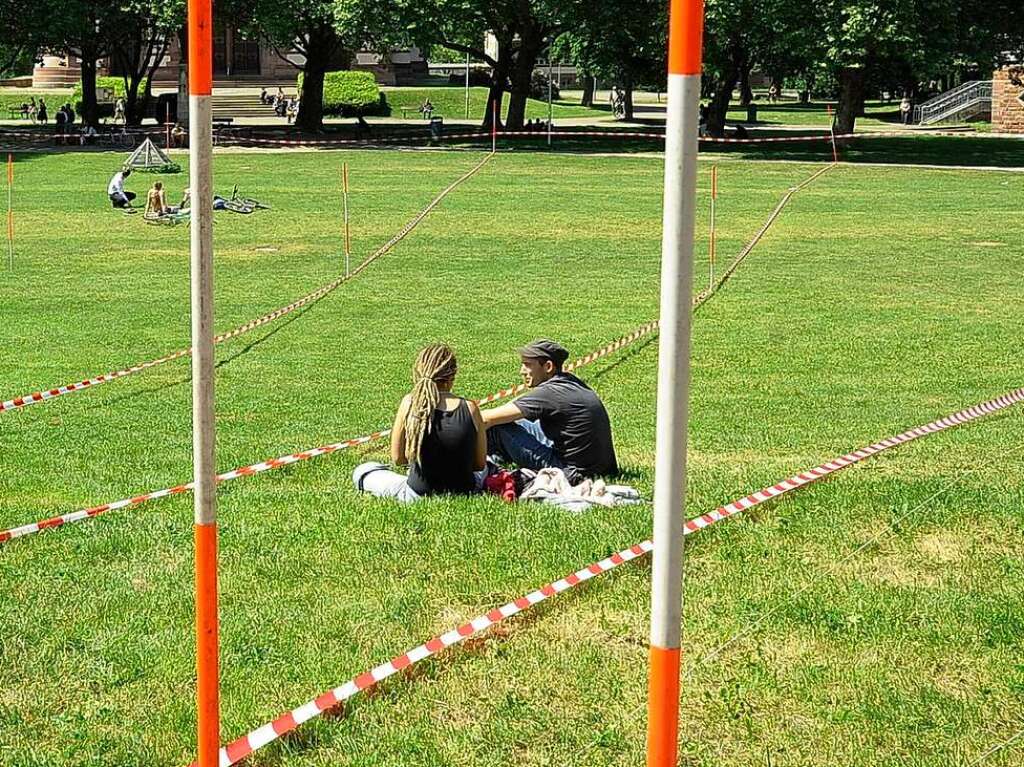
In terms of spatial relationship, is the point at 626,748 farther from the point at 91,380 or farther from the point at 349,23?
the point at 349,23

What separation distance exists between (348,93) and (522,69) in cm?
1918

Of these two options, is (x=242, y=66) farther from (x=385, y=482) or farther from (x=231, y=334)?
(x=385, y=482)

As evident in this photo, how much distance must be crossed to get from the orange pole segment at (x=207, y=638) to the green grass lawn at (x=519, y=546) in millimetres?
785

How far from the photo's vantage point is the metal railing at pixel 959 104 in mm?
73938

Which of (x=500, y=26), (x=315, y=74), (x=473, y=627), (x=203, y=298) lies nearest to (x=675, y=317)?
(x=203, y=298)

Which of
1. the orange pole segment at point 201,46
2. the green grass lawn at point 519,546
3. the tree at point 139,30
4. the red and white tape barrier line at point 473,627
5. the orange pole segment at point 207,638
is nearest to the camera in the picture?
the orange pole segment at point 201,46

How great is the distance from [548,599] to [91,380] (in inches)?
373

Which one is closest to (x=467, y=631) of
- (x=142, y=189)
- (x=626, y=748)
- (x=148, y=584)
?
(x=626, y=748)

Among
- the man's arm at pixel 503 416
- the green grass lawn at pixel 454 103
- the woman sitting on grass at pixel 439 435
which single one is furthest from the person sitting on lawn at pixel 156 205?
the green grass lawn at pixel 454 103

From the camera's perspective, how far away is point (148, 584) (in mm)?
7512

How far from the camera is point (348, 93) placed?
73.9 metres

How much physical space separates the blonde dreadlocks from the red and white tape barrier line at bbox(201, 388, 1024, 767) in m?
1.69

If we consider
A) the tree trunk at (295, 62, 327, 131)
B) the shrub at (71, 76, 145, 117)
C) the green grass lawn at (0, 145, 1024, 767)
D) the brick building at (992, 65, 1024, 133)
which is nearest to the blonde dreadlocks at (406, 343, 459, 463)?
the green grass lawn at (0, 145, 1024, 767)

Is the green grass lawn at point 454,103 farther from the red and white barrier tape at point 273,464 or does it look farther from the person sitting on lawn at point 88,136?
the red and white barrier tape at point 273,464
